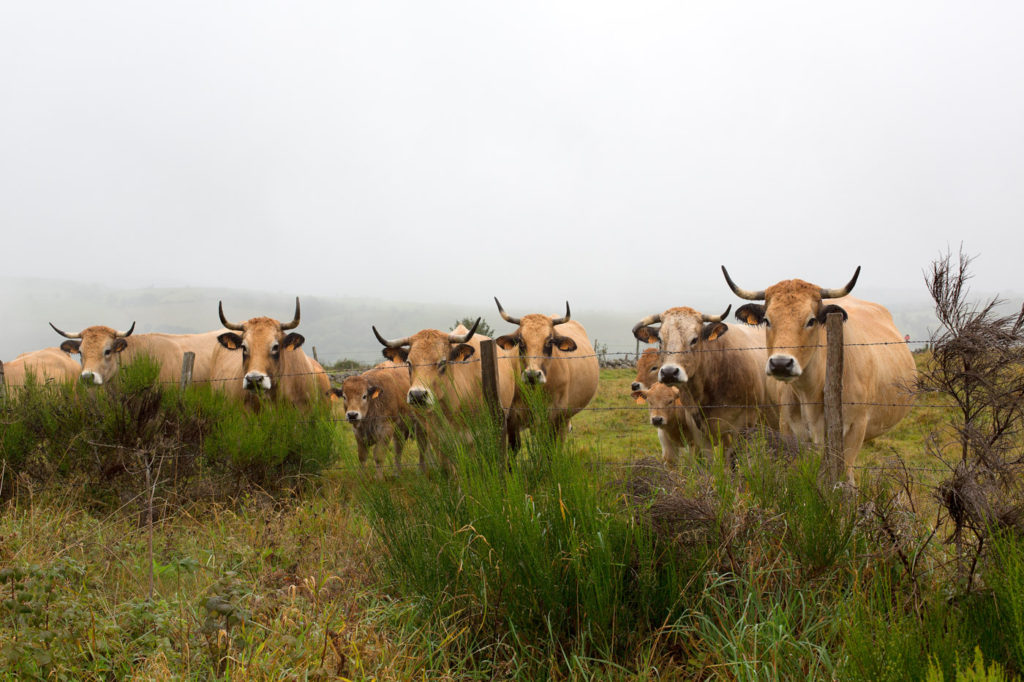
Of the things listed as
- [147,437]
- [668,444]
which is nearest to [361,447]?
[147,437]

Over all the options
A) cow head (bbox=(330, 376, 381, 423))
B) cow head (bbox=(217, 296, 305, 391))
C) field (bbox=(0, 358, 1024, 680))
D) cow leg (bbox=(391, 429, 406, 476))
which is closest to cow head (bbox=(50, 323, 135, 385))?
cow head (bbox=(217, 296, 305, 391))

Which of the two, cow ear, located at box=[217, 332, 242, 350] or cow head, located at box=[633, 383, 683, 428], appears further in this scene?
cow ear, located at box=[217, 332, 242, 350]

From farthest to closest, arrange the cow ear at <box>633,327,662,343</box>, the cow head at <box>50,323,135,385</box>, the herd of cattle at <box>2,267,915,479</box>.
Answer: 1. the cow head at <box>50,323,135,385</box>
2. the cow ear at <box>633,327,662,343</box>
3. the herd of cattle at <box>2,267,915,479</box>

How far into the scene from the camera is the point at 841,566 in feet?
9.75

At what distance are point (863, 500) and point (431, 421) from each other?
2185 millimetres

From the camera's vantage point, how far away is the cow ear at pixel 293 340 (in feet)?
28.3

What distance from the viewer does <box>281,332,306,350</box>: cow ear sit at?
8633 mm

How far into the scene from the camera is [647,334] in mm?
7656

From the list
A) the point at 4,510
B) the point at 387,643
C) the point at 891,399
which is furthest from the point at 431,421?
A: the point at 891,399

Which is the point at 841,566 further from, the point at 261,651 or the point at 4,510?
A: the point at 4,510

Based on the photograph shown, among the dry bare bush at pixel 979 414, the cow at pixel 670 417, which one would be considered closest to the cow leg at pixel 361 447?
the cow at pixel 670 417

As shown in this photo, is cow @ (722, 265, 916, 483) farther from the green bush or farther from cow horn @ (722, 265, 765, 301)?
the green bush

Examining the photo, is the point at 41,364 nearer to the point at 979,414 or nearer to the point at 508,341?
the point at 508,341

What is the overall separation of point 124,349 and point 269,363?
448cm
